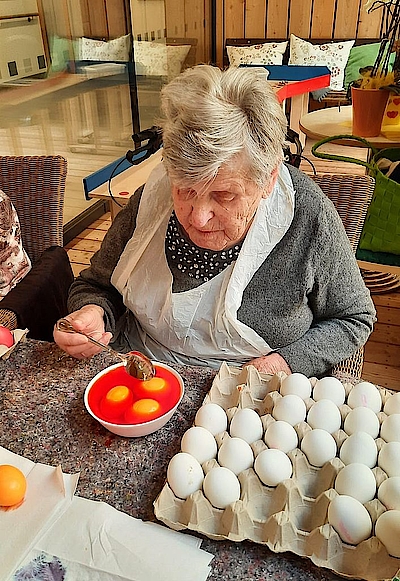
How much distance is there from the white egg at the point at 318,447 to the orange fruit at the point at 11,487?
38 centimetres

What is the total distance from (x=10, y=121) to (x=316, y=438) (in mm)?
2874

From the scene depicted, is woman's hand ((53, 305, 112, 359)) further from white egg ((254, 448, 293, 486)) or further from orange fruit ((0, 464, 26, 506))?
white egg ((254, 448, 293, 486))

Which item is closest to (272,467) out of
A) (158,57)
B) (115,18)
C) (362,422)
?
(362,422)

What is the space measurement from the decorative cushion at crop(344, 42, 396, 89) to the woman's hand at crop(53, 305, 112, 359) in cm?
436

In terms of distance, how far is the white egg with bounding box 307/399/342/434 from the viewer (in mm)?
757

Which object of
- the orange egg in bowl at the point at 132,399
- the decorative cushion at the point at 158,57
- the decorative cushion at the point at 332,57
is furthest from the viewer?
the decorative cushion at the point at 332,57

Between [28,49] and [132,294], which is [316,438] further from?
[28,49]

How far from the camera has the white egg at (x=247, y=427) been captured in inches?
29.5

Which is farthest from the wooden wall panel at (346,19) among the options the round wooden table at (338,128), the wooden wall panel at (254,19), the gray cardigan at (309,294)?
the gray cardigan at (309,294)

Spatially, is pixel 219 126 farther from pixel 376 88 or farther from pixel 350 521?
pixel 376 88

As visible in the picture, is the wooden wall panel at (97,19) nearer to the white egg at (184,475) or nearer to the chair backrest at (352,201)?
the chair backrest at (352,201)

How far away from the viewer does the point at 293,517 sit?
2.10 feet

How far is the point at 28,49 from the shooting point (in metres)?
3.04

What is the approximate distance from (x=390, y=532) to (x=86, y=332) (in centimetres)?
67
